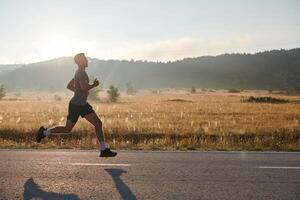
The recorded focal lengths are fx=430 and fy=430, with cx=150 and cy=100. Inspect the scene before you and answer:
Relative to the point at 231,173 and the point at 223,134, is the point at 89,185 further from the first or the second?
the point at 223,134

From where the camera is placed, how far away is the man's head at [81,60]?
8.51 metres

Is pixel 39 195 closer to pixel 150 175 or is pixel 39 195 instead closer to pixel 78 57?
pixel 150 175

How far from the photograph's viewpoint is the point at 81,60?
8.52 metres

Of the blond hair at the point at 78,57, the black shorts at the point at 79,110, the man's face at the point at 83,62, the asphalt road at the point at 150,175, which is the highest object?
the blond hair at the point at 78,57

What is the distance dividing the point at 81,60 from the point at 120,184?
310 centimetres

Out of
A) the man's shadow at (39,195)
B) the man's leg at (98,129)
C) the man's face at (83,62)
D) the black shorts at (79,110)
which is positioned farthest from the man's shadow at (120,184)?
the man's face at (83,62)

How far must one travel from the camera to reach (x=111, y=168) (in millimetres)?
7688

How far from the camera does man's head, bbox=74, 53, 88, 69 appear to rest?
27.9ft

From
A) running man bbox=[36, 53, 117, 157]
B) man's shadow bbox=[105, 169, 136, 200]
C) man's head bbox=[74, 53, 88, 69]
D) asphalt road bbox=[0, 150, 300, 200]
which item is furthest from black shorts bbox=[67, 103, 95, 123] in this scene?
man's shadow bbox=[105, 169, 136, 200]

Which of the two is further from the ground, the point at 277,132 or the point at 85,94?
the point at 85,94

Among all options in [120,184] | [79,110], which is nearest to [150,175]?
[120,184]

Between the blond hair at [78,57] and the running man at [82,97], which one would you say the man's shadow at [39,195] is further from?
the blond hair at [78,57]

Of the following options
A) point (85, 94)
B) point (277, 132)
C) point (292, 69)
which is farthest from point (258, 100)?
point (292, 69)

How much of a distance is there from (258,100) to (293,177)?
2030 inches
